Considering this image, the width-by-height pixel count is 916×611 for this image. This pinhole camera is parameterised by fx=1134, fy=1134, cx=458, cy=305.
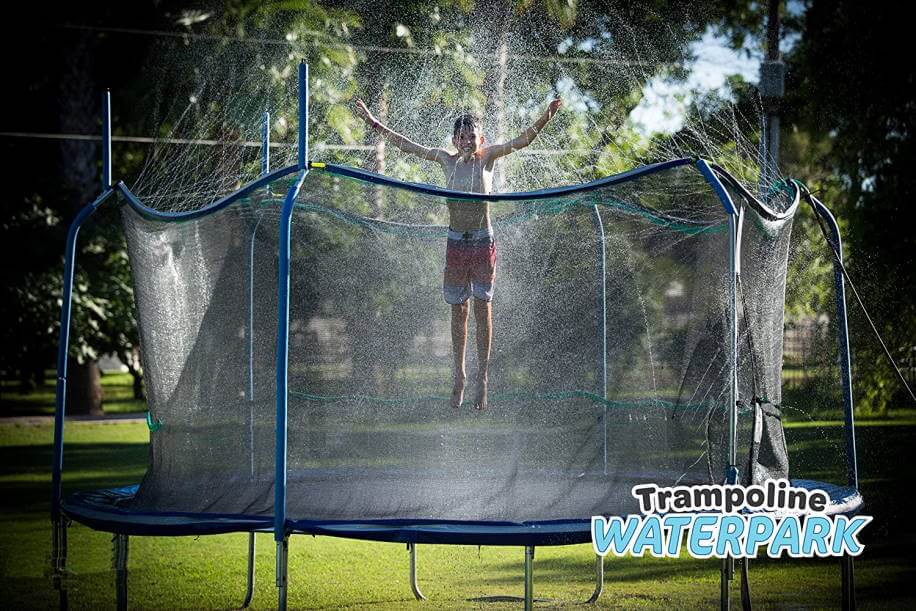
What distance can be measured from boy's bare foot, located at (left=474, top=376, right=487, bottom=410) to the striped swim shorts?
0.32 metres

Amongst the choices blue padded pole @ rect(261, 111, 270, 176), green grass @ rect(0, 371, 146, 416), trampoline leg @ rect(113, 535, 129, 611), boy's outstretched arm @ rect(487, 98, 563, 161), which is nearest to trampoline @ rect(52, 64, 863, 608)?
trampoline leg @ rect(113, 535, 129, 611)

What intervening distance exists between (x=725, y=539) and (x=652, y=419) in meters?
1.13

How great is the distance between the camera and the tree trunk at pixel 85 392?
42.9ft

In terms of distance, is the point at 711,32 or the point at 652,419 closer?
the point at 652,419

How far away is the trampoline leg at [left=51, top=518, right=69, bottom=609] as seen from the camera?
414 centimetres

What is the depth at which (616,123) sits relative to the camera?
28.3 ft

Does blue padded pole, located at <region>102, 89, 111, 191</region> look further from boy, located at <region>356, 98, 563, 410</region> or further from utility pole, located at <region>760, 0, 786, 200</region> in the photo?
utility pole, located at <region>760, 0, 786, 200</region>

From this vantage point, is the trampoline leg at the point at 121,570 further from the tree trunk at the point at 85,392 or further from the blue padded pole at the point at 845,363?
the tree trunk at the point at 85,392

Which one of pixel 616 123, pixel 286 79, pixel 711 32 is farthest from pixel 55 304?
pixel 711 32

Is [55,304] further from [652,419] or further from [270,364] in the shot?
[652,419]

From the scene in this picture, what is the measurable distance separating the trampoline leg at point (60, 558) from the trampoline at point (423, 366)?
1cm

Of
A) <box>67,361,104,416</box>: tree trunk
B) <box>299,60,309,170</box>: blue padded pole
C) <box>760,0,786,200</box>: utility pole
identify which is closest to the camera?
<box>299,60,309,170</box>: blue padded pole

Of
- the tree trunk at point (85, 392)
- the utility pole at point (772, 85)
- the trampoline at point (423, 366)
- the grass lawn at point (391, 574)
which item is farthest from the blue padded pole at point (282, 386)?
the tree trunk at point (85, 392)

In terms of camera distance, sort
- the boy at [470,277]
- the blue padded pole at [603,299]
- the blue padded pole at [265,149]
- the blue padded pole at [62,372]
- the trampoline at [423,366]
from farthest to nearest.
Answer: the blue padded pole at [265,149], the blue padded pole at [603,299], the boy at [470,277], the blue padded pole at [62,372], the trampoline at [423,366]
